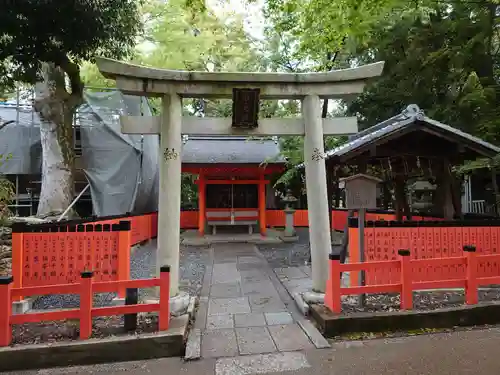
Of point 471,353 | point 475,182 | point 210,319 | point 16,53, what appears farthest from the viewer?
point 475,182

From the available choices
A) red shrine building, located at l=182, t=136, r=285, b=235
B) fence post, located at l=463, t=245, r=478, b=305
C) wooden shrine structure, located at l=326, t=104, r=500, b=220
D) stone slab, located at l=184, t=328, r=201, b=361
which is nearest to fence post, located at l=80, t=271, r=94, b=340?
stone slab, located at l=184, t=328, r=201, b=361

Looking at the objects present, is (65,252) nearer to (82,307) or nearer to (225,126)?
(82,307)

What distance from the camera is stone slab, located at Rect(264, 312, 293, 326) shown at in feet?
16.2

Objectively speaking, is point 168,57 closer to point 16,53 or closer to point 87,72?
point 87,72

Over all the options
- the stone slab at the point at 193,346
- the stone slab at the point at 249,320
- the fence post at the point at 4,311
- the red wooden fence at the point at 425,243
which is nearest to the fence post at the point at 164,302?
the stone slab at the point at 193,346

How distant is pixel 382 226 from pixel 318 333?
2329 millimetres

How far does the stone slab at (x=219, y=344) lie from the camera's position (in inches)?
157

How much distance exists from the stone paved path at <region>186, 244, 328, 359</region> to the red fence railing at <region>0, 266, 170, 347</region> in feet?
2.42

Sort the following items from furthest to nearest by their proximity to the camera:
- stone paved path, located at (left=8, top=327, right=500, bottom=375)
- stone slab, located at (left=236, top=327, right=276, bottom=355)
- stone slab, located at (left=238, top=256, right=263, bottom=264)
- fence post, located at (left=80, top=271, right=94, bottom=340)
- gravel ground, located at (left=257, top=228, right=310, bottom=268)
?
stone slab, located at (left=238, top=256, right=263, bottom=264) → gravel ground, located at (left=257, top=228, right=310, bottom=268) → stone slab, located at (left=236, top=327, right=276, bottom=355) → fence post, located at (left=80, top=271, right=94, bottom=340) → stone paved path, located at (left=8, top=327, right=500, bottom=375)

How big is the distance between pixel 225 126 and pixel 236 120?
219mm

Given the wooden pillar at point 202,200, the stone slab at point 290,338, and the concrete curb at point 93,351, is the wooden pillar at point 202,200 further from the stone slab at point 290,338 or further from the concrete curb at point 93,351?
the concrete curb at point 93,351

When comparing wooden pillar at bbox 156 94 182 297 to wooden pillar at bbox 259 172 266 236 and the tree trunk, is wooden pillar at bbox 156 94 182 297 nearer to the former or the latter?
the tree trunk

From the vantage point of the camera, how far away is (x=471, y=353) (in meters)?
3.80

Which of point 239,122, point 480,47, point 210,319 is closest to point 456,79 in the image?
point 480,47
